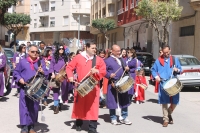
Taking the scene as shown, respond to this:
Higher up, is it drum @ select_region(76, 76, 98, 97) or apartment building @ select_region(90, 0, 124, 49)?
apartment building @ select_region(90, 0, 124, 49)

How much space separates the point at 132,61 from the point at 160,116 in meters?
1.85

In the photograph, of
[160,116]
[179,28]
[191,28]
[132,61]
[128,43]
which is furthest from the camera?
[128,43]

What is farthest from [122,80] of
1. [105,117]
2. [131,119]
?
[105,117]

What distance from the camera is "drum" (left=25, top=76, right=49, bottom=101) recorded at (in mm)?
6816

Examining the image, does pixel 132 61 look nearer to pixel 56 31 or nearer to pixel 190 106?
pixel 190 106

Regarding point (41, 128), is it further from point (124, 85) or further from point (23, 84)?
point (124, 85)

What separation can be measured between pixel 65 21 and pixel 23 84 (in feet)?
180

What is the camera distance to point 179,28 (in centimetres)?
2627

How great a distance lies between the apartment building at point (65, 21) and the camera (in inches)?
2362

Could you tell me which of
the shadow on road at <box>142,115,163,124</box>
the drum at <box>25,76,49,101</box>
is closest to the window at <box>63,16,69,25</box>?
the shadow on road at <box>142,115,163,124</box>

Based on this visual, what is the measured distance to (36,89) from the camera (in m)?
6.85

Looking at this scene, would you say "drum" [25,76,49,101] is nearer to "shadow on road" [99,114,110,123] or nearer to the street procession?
the street procession

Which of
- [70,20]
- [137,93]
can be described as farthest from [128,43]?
[137,93]

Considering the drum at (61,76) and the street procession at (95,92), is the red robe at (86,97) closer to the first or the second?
the street procession at (95,92)
